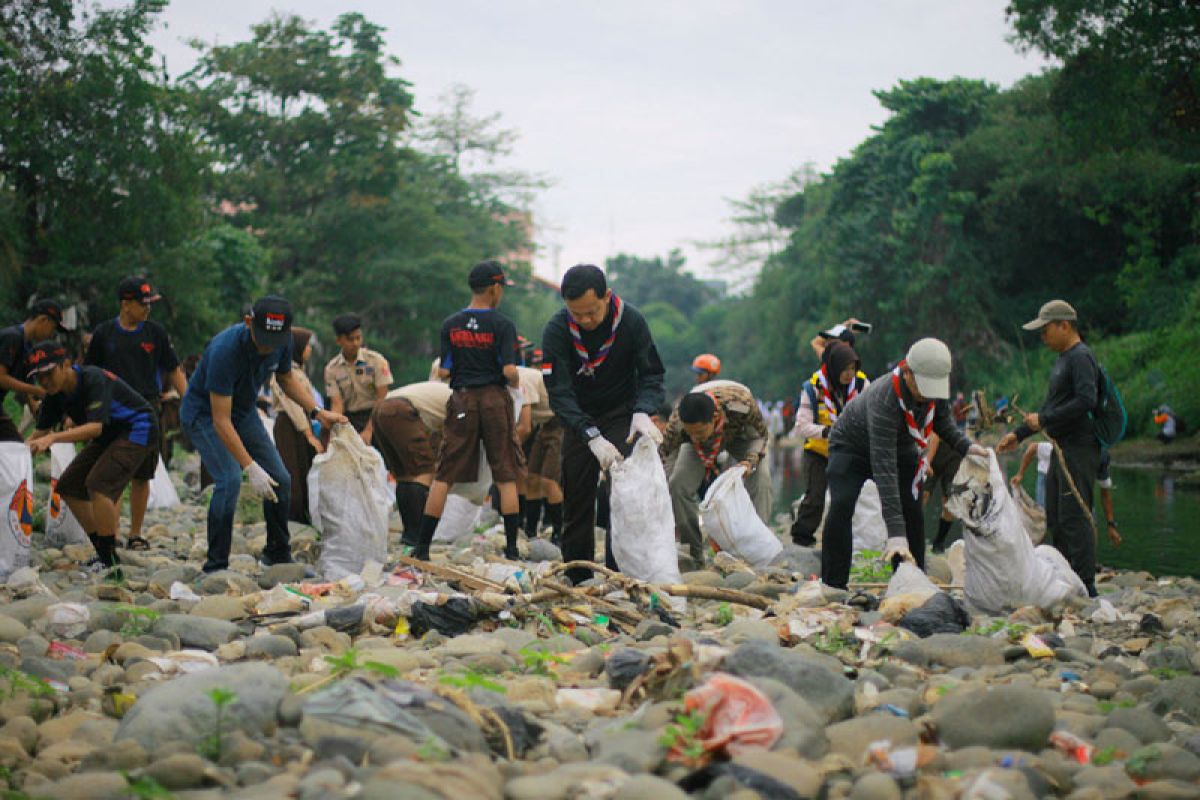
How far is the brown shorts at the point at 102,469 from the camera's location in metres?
6.53

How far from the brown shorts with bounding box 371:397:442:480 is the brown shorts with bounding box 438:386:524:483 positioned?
0.83m

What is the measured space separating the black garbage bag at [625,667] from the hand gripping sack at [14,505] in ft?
11.8

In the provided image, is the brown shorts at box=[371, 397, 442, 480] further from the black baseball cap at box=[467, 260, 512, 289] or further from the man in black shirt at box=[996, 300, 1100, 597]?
the man in black shirt at box=[996, 300, 1100, 597]

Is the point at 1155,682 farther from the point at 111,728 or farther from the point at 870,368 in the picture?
the point at 870,368

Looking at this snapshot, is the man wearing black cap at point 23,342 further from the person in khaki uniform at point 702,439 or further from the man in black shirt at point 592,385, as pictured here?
the person in khaki uniform at point 702,439

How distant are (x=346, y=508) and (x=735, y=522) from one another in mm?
2375

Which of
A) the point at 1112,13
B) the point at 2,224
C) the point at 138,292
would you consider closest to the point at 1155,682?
the point at 138,292

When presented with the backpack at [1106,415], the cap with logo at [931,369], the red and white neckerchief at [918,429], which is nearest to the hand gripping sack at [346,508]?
the red and white neckerchief at [918,429]

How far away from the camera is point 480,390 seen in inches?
277

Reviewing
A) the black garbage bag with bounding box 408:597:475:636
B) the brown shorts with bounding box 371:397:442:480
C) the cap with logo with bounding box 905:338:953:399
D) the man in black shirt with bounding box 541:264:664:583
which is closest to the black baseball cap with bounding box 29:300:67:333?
the brown shorts with bounding box 371:397:442:480

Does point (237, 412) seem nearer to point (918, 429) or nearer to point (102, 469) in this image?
point (102, 469)

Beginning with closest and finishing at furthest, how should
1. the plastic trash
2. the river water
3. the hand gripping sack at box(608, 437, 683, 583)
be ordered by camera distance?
1. the plastic trash
2. the hand gripping sack at box(608, 437, 683, 583)
3. the river water

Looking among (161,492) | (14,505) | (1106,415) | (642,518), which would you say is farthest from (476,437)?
(161,492)

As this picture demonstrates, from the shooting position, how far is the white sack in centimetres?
1014
